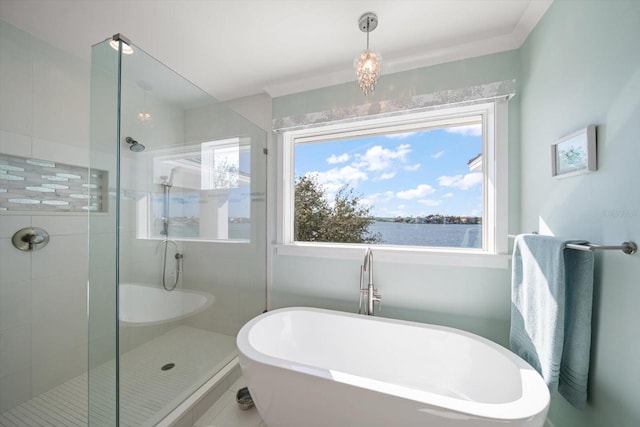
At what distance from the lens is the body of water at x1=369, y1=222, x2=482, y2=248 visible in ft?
5.88

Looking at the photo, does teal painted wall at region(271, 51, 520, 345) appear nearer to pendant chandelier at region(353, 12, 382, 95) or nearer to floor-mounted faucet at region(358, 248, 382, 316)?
floor-mounted faucet at region(358, 248, 382, 316)

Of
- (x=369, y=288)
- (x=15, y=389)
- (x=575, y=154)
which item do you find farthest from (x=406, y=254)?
(x=15, y=389)

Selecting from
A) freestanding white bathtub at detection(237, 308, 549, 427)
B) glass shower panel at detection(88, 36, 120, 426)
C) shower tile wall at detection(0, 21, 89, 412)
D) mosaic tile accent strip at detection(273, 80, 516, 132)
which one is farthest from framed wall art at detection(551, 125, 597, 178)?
shower tile wall at detection(0, 21, 89, 412)

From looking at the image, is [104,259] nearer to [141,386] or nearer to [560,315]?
[141,386]

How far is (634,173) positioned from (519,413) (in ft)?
3.18

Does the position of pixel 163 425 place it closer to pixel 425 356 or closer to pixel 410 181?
pixel 425 356

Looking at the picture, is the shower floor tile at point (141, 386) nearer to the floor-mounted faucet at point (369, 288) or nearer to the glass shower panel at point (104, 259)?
the glass shower panel at point (104, 259)

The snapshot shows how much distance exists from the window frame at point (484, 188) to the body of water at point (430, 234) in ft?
0.14

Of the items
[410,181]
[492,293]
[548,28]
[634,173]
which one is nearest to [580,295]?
[634,173]

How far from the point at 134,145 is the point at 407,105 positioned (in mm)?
1821

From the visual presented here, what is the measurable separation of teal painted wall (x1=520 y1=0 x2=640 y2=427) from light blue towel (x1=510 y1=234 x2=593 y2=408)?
2.3 inches

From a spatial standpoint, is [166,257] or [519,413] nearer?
[519,413]

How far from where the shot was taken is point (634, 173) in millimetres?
832

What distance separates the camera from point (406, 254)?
1.80m
